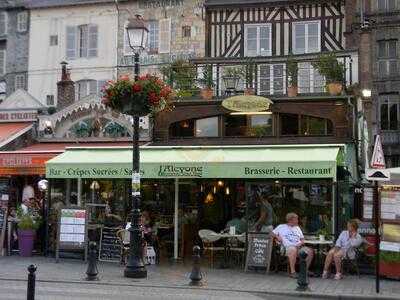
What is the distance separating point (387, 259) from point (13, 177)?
36.2 feet

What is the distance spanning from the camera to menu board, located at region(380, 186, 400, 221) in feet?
45.2

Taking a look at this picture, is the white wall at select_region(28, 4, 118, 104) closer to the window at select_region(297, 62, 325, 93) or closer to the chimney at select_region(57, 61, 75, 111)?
the chimney at select_region(57, 61, 75, 111)

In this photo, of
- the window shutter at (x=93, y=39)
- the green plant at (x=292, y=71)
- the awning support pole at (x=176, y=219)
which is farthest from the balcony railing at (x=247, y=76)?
the window shutter at (x=93, y=39)

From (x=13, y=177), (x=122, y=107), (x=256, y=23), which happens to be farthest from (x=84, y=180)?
(x=256, y=23)

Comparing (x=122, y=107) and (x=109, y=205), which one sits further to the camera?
(x=109, y=205)

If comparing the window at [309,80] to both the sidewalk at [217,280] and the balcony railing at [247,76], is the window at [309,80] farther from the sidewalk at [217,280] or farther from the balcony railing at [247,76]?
the sidewalk at [217,280]

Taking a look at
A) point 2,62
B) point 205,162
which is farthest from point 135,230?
point 2,62

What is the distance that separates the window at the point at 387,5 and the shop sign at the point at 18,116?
22973 mm

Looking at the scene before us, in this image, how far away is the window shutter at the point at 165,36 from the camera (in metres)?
29.9

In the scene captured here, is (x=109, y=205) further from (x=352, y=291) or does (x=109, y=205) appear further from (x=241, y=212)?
(x=352, y=291)

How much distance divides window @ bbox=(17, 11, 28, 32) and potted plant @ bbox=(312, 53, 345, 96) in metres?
19.1

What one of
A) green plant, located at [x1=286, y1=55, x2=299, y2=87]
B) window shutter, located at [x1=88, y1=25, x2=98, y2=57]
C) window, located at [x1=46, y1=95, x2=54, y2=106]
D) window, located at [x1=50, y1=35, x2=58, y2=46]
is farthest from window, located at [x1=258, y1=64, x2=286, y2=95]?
window, located at [x1=50, y1=35, x2=58, y2=46]

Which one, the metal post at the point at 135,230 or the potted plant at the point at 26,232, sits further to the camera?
the potted plant at the point at 26,232

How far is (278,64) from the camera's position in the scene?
18.8 meters
